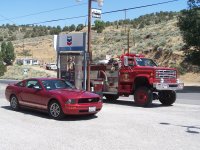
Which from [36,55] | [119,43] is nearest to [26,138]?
[119,43]

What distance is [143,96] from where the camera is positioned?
18.5 m

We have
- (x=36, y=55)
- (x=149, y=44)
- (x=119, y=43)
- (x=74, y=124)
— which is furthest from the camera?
(x=36, y=55)

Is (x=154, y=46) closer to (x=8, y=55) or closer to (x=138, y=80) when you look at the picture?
(x=8, y=55)

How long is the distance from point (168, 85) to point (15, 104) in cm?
712

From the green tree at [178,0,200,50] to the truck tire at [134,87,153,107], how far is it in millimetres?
16831

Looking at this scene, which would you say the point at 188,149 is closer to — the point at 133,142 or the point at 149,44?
the point at 133,142

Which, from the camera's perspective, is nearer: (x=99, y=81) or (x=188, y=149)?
(x=188, y=149)

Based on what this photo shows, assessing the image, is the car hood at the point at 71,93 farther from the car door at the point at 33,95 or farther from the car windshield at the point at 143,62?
the car windshield at the point at 143,62

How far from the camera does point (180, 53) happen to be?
56281 millimetres

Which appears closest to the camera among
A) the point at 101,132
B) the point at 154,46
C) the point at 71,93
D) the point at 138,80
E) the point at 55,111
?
the point at 101,132

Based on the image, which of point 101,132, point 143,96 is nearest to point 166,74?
point 143,96

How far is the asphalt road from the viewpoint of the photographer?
9008 millimetres

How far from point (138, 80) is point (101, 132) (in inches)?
344

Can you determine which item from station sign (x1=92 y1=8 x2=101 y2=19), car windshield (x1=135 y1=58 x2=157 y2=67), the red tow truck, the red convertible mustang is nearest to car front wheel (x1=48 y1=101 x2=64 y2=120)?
the red convertible mustang
